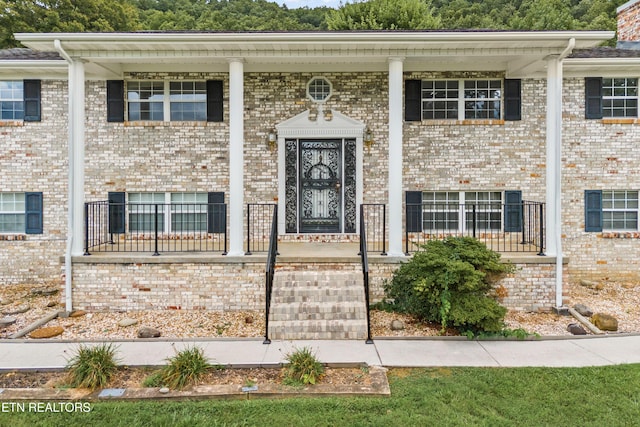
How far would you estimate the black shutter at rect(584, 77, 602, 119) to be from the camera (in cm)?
867

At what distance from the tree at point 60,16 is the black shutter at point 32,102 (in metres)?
10.6

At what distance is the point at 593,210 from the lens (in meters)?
8.87

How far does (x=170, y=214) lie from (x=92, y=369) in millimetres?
5093

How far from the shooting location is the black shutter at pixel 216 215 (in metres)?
Answer: 8.79

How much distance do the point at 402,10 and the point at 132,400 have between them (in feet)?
65.0

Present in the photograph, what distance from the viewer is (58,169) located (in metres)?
8.91

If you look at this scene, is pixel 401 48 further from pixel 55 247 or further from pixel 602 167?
pixel 55 247

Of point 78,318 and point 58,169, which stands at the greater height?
point 58,169

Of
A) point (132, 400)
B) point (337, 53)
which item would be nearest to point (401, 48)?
point (337, 53)

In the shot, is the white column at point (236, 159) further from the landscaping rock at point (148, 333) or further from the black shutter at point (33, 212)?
the black shutter at point (33, 212)

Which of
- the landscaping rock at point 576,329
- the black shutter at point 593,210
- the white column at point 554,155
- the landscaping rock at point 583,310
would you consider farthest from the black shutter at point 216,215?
the black shutter at point 593,210

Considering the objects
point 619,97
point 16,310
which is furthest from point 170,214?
point 619,97

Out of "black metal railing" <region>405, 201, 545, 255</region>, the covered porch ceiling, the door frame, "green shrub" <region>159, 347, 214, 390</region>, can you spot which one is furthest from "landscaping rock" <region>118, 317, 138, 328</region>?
"black metal railing" <region>405, 201, 545, 255</region>

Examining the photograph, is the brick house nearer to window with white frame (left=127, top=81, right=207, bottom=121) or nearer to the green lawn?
window with white frame (left=127, top=81, right=207, bottom=121)
